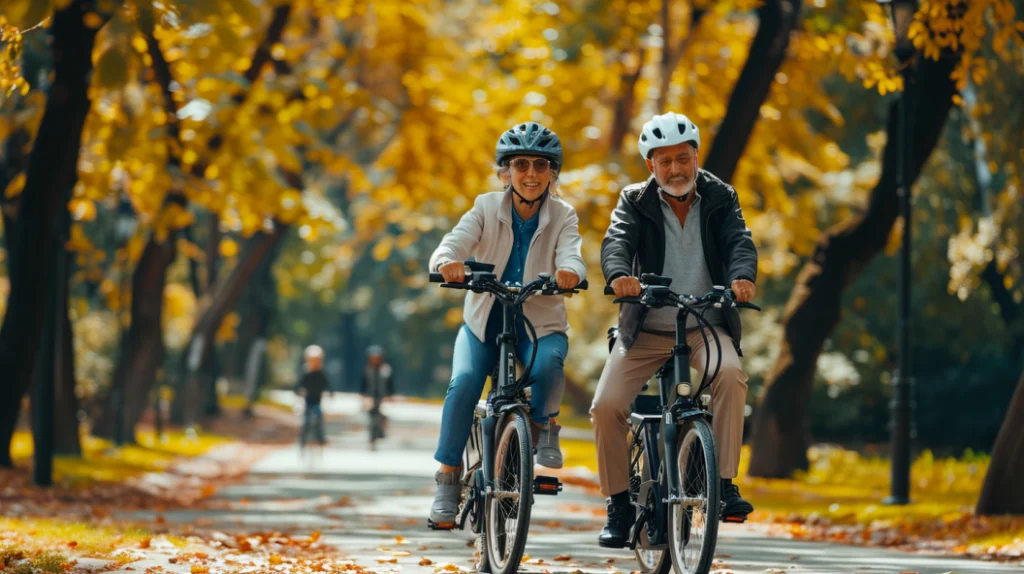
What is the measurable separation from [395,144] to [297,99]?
16.7 feet

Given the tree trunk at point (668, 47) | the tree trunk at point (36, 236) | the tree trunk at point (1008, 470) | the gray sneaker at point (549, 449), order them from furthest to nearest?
the tree trunk at point (668, 47)
the tree trunk at point (36, 236)
the tree trunk at point (1008, 470)
the gray sneaker at point (549, 449)

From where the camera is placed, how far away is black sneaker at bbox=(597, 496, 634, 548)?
7496mm

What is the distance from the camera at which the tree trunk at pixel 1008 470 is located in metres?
12.0

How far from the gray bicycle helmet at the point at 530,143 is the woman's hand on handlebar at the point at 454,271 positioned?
23.3 inches

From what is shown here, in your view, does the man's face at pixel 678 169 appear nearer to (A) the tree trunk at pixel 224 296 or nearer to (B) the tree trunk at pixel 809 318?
(B) the tree trunk at pixel 809 318

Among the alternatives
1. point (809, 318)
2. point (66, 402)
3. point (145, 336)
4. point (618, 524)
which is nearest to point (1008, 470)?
point (618, 524)

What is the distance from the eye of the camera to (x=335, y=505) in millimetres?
15562

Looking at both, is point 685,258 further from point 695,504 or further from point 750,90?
point 750,90

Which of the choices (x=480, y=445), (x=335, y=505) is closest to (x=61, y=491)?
(x=335, y=505)

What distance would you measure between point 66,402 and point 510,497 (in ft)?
44.2

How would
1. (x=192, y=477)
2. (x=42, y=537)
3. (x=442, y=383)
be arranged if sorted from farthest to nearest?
(x=442, y=383), (x=192, y=477), (x=42, y=537)

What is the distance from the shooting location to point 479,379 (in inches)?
314

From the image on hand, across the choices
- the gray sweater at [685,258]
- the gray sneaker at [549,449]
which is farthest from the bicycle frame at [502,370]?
the gray sweater at [685,258]

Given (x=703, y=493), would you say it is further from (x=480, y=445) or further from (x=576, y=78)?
(x=576, y=78)
